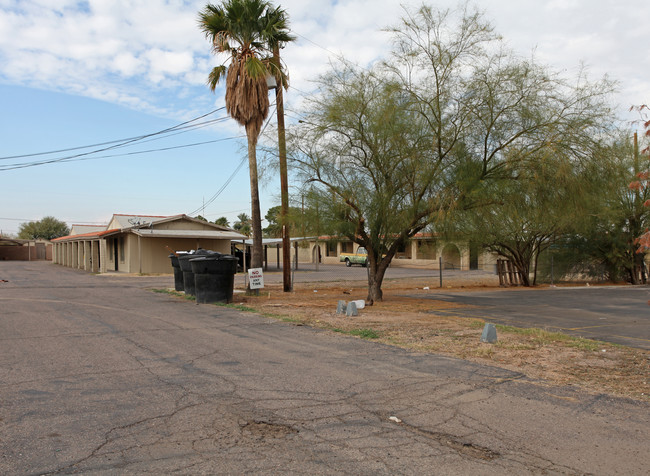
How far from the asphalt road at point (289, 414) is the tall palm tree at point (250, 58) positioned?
10581 mm

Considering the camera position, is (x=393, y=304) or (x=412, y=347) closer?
(x=412, y=347)

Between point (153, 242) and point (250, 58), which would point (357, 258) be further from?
point (250, 58)

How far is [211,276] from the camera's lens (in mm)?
16328

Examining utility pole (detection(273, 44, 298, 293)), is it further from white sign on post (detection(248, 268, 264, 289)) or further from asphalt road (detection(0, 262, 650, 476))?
asphalt road (detection(0, 262, 650, 476))

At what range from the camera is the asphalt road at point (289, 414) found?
4.34 metres

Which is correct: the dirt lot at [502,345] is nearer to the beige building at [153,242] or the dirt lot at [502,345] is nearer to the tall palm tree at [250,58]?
the tall palm tree at [250,58]

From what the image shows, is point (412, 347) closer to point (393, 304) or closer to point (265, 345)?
point (265, 345)

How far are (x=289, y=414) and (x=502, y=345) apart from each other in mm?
5259

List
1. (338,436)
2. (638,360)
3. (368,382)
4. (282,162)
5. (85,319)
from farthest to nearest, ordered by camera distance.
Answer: (282,162)
(85,319)
(638,360)
(368,382)
(338,436)

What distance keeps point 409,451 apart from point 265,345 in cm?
524

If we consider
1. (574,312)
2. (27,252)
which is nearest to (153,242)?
(574,312)

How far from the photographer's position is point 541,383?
22.8 ft

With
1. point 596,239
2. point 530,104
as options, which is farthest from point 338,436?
point 596,239

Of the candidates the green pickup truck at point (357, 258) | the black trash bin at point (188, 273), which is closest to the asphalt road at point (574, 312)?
the black trash bin at point (188, 273)
